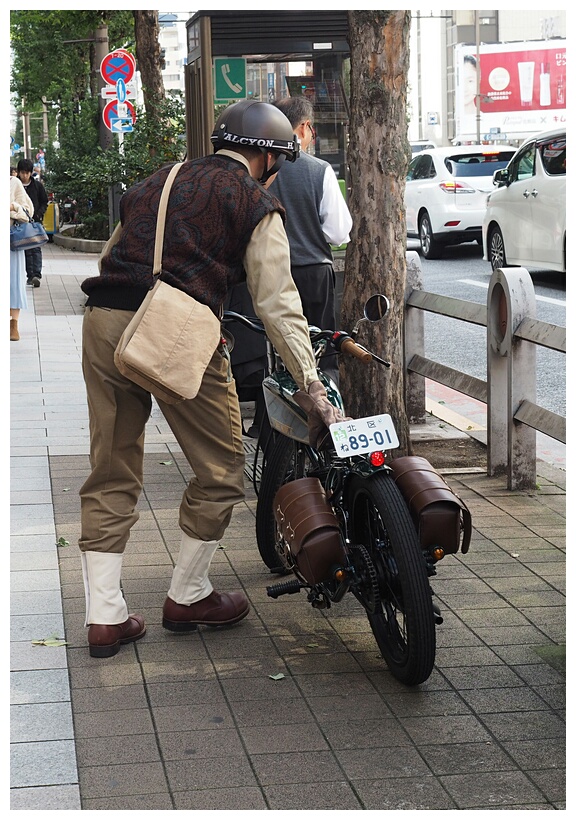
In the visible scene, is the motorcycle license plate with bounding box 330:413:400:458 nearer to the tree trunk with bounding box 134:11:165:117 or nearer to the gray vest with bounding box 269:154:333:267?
the gray vest with bounding box 269:154:333:267

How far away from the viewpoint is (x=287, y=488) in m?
4.19

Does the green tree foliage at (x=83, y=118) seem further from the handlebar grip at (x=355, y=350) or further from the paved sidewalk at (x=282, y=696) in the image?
the handlebar grip at (x=355, y=350)

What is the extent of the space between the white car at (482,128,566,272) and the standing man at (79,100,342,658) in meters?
11.0

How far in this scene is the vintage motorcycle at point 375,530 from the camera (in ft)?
12.2

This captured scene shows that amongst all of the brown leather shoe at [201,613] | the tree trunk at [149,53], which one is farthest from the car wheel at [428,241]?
the brown leather shoe at [201,613]

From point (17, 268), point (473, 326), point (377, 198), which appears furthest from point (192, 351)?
point (473, 326)

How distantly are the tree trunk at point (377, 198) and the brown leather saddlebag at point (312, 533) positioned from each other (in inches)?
98.8

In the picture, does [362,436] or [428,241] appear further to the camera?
[428,241]

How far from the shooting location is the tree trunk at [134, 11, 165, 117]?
2014 cm

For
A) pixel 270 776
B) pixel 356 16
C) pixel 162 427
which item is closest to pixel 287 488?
pixel 270 776

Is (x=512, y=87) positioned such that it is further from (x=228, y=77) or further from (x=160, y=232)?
(x=160, y=232)

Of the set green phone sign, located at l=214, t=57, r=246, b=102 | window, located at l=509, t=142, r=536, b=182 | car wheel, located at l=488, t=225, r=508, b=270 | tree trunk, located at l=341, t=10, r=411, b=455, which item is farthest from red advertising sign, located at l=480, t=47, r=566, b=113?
tree trunk, located at l=341, t=10, r=411, b=455

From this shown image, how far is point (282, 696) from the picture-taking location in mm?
3828

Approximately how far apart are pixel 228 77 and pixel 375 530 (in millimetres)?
5957
